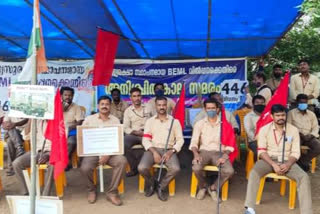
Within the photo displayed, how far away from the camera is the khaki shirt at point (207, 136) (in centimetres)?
463

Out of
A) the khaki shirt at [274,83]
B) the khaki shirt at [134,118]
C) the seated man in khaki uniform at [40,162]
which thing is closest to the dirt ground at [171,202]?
the seated man in khaki uniform at [40,162]

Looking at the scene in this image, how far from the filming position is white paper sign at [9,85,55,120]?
270 cm

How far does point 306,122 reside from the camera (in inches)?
216

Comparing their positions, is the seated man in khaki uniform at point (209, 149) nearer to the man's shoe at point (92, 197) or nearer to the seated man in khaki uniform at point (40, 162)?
the man's shoe at point (92, 197)

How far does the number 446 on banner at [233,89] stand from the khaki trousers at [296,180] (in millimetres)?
4422

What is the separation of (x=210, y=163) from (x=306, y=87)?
2919 millimetres

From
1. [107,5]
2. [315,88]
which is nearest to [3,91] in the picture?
[107,5]

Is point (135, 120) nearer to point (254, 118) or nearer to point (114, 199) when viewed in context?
point (114, 199)

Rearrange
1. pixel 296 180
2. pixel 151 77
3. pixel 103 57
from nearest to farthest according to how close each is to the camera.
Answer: pixel 296 180, pixel 103 57, pixel 151 77

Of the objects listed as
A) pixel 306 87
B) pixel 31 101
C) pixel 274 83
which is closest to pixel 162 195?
pixel 31 101

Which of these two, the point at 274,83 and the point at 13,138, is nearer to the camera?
the point at 13,138

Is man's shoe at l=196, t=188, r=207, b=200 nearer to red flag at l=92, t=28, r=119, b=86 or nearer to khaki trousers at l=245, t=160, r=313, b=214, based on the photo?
khaki trousers at l=245, t=160, r=313, b=214

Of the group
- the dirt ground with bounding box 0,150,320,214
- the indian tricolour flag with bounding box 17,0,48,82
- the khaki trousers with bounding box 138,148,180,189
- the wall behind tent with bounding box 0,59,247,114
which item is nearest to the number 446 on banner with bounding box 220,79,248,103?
the wall behind tent with bounding box 0,59,247,114

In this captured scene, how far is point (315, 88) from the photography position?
616 centimetres
